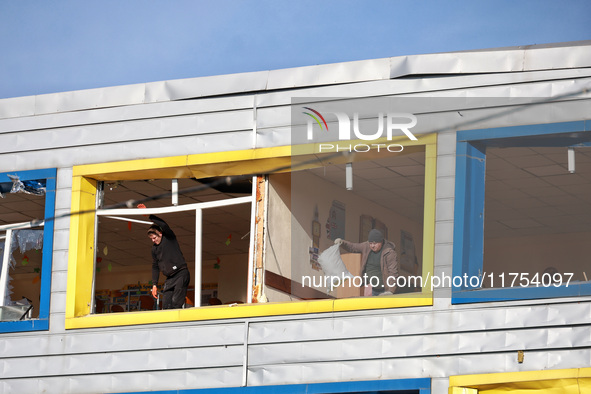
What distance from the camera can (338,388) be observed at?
37.2 ft

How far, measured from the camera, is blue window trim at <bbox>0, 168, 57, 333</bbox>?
12.8 metres

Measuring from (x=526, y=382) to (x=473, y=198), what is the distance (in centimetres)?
221

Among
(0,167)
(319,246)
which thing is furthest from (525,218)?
(0,167)

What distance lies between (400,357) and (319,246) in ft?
9.67

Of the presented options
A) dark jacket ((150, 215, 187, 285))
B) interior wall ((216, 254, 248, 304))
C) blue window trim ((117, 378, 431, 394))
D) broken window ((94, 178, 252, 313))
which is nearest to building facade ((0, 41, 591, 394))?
blue window trim ((117, 378, 431, 394))

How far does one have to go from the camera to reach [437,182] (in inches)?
453

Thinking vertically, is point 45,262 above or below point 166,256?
below

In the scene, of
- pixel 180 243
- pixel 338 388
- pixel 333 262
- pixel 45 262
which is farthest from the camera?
pixel 180 243

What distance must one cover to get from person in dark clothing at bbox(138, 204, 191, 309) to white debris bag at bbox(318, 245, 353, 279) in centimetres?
186

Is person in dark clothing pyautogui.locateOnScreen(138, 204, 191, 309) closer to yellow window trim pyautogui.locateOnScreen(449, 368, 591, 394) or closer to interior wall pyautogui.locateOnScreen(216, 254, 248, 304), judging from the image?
yellow window trim pyautogui.locateOnScreen(449, 368, 591, 394)

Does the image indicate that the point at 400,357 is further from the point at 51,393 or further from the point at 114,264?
the point at 114,264

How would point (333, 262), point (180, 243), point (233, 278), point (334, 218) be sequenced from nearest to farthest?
point (333, 262) < point (334, 218) < point (180, 243) < point (233, 278)

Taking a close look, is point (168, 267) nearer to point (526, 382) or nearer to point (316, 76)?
point (316, 76)

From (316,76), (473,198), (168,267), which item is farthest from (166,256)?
(473,198)
